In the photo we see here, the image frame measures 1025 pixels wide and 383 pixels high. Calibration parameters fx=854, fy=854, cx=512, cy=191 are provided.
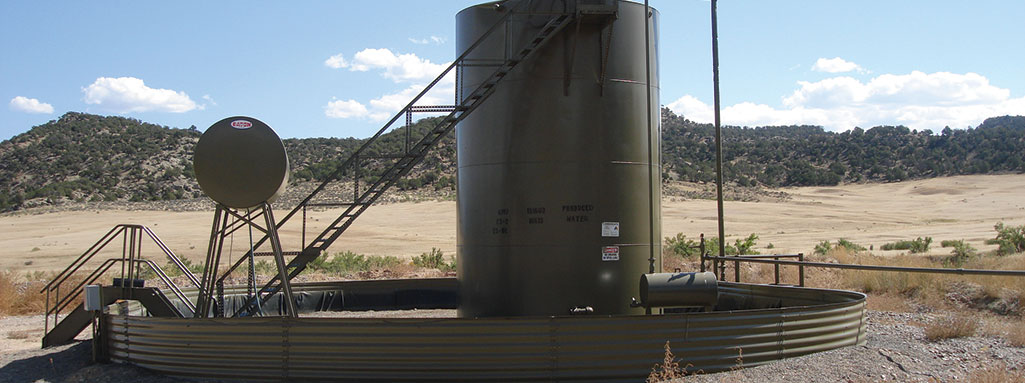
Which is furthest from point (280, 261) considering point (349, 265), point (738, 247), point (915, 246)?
point (915, 246)

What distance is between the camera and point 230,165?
37.6ft

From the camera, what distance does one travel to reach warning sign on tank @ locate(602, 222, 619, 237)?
13.0 m

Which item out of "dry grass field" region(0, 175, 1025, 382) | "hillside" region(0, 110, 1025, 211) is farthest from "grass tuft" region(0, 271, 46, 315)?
"hillside" region(0, 110, 1025, 211)

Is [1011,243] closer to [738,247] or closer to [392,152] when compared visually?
[738,247]

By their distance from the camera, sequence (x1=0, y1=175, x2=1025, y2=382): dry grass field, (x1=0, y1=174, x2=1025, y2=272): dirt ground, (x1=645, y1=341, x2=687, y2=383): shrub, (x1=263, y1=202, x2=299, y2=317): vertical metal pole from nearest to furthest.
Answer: (x1=645, y1=341, x2=687, y2=383): shrub < (x1=0, y1=175, x2=1025, y2=382): dry grass field < (x1=263, y1=202, x2=299, y2=317): vertical metal pole < (x1=0, y1=174, x2=1025, y2=272): dirt ground

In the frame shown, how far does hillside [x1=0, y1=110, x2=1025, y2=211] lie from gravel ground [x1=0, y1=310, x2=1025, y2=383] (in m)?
61.6

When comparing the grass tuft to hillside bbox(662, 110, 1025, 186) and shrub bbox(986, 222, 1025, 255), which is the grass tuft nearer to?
shrub bbox(986, 222, 1025, 255)

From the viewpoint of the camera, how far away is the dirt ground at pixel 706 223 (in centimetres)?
4462

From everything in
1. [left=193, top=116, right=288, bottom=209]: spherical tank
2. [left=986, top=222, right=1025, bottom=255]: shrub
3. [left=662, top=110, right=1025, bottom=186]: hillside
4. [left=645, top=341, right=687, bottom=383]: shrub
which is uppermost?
[left=662, top=110, right=1025, bottom=186]: hillside

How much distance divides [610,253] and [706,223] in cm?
4604

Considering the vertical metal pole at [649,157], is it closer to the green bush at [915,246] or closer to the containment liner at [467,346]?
the containment liner at [467,346]

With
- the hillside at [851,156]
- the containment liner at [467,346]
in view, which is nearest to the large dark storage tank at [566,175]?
the containment liner at [467,346]

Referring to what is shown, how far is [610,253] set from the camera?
42.9ft

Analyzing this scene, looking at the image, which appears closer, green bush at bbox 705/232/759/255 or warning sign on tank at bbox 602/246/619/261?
warning sign on tank at bbox 602/246/619/261
